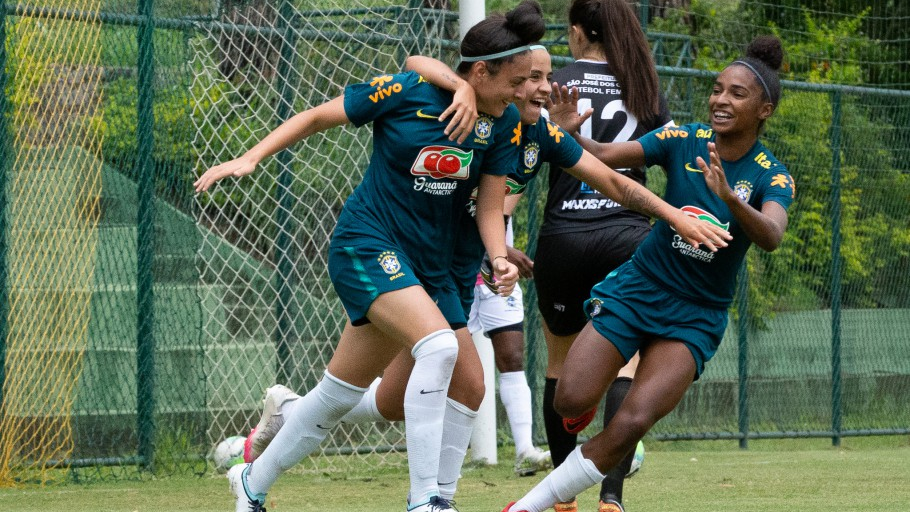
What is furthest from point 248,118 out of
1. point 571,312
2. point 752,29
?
point 752,29

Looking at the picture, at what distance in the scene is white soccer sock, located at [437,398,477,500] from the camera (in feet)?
15.1

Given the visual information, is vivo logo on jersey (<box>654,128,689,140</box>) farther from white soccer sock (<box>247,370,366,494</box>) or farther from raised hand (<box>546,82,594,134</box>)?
white soccer sock (<box>247,370,366,494</box>)

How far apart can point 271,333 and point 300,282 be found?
0.36 m

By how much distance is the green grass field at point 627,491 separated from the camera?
5758 millimetres

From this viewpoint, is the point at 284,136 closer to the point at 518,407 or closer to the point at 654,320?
the point at 654,320

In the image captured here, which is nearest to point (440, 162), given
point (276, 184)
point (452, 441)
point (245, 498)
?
point (452, 441)

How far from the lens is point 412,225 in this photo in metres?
4.36

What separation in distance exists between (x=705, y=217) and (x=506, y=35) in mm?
1005

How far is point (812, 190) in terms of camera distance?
408 inches

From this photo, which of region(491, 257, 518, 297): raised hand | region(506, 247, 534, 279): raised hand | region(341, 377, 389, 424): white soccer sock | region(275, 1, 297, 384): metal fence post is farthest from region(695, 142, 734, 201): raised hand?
region(275, 1, 297, 384): metal fence post

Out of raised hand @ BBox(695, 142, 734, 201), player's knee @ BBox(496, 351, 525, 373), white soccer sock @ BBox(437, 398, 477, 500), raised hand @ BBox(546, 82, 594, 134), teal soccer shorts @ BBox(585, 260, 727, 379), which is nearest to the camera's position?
raised hand @ BBox(695, 142, 734, 201)

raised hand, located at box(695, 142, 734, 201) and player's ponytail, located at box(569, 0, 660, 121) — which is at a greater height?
player's ponytail, located at box(569, 0, 660, 121)

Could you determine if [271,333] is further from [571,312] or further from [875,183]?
[875,183]

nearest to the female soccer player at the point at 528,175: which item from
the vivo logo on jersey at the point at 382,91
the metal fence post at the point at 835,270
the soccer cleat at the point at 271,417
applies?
the vivo logo on jersey at the point at 382,91
